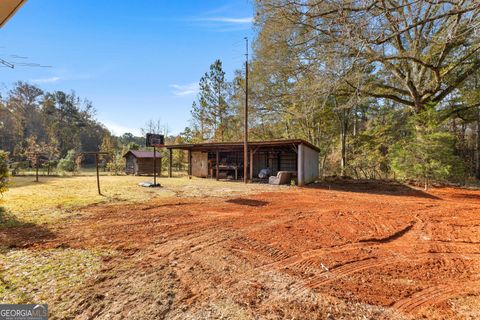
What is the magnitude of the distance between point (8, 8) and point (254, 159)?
14479 millimetres

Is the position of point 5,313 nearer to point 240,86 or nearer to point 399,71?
point 399,71

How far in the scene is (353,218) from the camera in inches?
194

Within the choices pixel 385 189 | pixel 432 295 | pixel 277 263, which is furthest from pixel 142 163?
pixel 432 295

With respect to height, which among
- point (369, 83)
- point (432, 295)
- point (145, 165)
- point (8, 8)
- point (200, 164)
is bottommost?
point (432, 295)

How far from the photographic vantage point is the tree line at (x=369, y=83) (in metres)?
4.18

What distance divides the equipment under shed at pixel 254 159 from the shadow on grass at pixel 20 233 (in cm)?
923

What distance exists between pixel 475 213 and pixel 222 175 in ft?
38.6

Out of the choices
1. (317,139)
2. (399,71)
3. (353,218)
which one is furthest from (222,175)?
(399,71)

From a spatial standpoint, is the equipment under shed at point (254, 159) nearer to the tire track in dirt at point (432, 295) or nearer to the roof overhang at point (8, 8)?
the tire track in dirt at point (432, 295)

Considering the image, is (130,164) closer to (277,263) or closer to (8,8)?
(277,263)

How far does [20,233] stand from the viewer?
3.85m

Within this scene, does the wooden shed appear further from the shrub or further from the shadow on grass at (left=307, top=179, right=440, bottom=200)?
the shrub

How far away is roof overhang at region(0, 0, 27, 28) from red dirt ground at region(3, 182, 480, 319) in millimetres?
2327

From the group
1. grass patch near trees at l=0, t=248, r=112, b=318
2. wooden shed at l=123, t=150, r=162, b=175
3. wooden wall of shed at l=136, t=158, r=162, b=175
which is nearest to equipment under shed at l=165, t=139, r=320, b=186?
wooden shed at l=123, t=150, r=162, b=175
